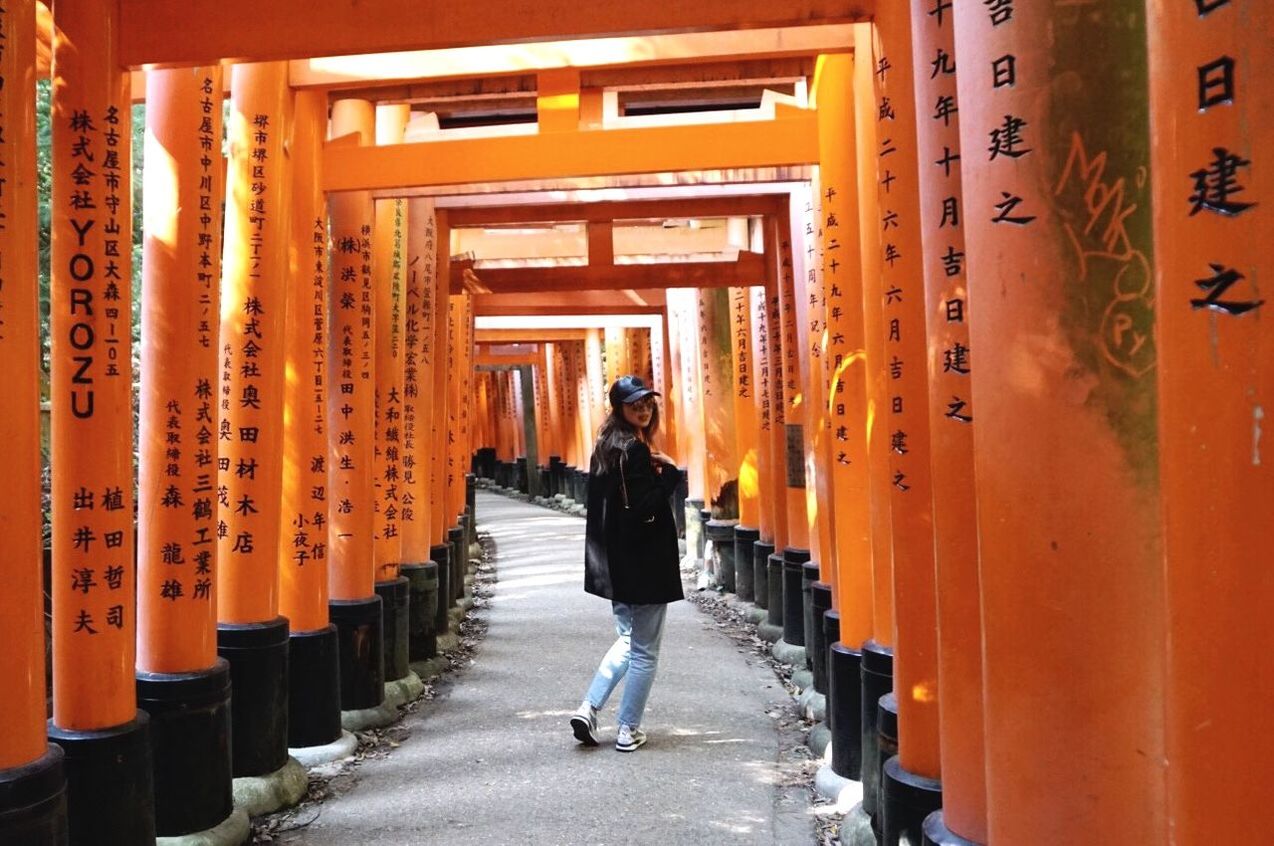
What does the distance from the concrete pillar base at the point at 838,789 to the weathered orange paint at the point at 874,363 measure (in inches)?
30.9

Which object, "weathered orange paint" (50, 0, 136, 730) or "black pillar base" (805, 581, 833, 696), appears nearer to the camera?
"weathered orange paint" (50, 0, 136, 730)

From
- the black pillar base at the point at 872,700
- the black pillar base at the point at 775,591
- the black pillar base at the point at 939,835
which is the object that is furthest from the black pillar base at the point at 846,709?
the black pillar base at the point at 775,591

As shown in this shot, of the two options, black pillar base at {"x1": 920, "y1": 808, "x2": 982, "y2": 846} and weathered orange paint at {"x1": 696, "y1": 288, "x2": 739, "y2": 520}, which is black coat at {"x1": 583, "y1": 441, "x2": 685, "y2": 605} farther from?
weathered orange paint at {"x1": 696, "y1": 288, "x2": 739, "y2": 520}

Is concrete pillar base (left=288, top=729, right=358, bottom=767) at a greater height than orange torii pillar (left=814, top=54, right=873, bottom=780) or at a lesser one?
lesser

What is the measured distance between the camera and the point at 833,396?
4.67 metres

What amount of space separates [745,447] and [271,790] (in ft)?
21.1

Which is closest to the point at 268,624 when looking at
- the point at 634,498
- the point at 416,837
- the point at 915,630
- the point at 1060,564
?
the point at 416,837

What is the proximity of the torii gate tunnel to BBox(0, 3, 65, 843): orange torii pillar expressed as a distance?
11 millimetres

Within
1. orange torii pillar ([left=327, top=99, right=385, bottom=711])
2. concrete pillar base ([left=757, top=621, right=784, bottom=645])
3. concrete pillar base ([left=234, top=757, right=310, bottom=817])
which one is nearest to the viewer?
concrete pillar base ([left=234, top=757, right=310, bottom=817])

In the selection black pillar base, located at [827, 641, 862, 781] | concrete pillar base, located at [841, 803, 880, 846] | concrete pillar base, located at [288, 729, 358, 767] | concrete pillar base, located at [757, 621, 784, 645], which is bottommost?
concrete pillar base, located at [757, 621, 784, 645]

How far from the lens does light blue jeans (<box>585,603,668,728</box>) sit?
15.8ft

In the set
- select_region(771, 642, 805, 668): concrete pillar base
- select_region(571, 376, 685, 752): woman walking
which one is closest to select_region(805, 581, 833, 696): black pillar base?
select_region(771, 642, 805, 668): concrete pillar base

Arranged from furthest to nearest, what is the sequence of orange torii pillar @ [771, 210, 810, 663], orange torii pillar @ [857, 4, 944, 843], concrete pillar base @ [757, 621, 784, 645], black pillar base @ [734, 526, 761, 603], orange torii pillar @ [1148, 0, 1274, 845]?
1. black pillar base @ [734, 526, 761, 603]
2. concrete pillar base @ [757, 621, 784, 645]
3. orange torii pillar @ [771, 210, 810, 663]
4. orange torii pillar @ [857, 4, 944, 843]
5. orange torii pillar @ [1148, 0, 1274, 845]

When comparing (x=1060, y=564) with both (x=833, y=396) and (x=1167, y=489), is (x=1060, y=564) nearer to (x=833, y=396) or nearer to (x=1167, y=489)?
(x=1167, y=489)
